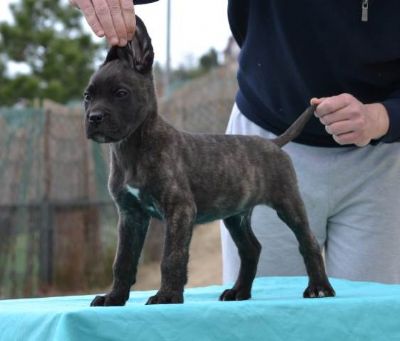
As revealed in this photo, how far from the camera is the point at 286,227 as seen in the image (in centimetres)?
271

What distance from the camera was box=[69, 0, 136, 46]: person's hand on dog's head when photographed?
Answer: 192 centimetres

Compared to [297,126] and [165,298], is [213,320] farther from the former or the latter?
[297,126]

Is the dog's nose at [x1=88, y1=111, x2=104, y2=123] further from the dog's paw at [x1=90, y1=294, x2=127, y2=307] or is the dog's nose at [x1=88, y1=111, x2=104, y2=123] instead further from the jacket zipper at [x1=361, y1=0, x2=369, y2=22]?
the jacket zipper at [x1=361, y1=0, x2=369, y2=22]

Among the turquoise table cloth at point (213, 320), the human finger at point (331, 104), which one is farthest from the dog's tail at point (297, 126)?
the turquoise table cloth at point (213, 320)

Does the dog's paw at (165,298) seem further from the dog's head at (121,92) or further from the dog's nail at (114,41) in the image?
the dog's nail at (114,41)

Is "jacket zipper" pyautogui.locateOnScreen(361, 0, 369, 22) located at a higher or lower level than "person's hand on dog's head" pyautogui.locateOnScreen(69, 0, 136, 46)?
lower

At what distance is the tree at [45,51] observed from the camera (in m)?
15.7

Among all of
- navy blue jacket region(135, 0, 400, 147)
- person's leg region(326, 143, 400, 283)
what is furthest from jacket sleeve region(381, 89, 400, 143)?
person's leg region(326, 143, 400, 283)

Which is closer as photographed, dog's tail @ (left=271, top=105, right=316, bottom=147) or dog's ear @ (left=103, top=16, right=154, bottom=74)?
dog's ear @ (left=103, top=16, right=154, bottom=74)

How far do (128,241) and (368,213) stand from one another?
92 centimetres

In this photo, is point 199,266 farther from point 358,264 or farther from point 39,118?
point 358,264

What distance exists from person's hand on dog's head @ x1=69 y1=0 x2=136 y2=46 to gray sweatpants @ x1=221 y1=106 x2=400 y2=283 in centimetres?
89

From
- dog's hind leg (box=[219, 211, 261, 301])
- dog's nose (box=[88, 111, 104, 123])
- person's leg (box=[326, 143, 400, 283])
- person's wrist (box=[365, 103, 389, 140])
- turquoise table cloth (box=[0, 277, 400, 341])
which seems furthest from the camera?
person's leg (box=[326, 143, 400, 283])

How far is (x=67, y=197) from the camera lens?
9164 millimetres
